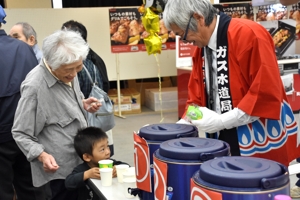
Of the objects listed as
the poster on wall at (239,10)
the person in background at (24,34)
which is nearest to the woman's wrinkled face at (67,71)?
the person in background at (24,34)

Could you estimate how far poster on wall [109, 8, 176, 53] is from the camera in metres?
6.23

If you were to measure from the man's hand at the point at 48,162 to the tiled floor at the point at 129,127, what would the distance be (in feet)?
7.46

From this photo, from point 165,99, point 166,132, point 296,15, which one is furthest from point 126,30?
point 166,132

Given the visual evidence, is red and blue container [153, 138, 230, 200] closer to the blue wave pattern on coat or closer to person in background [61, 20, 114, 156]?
the blue wave pattern on coat

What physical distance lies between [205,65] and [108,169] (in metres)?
0.61

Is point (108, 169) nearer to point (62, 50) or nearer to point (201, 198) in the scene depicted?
point (62, 50)

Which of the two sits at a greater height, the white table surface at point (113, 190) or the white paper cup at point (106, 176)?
the white paper cup at point (106, 176)

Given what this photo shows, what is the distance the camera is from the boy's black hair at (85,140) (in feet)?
5.92

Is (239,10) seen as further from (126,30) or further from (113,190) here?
(113,190)

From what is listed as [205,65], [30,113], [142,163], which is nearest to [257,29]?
[205,65]

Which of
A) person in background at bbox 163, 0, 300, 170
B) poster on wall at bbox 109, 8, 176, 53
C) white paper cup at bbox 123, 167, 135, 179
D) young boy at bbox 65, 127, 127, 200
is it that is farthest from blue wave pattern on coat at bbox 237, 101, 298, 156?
poster on wall at bbox 109, 8, 176, 53

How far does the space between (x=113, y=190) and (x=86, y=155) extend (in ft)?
0.97

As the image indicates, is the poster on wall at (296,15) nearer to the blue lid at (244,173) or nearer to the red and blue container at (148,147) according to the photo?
the red and blue container at (148,147)

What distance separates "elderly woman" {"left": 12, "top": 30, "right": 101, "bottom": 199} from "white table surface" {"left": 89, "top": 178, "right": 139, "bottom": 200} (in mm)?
212
